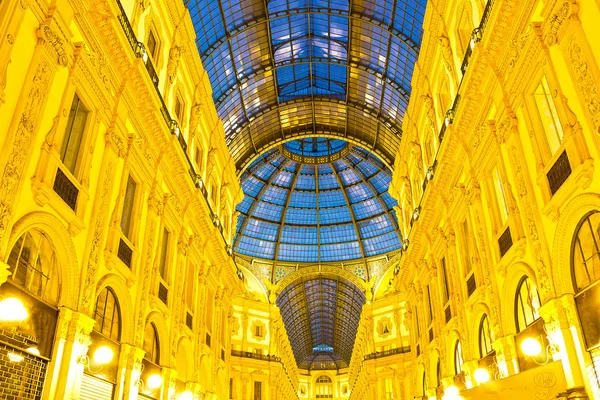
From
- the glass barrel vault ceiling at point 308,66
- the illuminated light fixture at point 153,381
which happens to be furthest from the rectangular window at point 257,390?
the illuminated light fixture at point 153,381

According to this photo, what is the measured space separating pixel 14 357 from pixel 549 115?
14.0 meters

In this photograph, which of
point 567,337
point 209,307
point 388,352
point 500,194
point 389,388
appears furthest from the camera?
point 388,352

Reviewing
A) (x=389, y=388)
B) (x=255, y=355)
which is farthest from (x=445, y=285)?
(x=255, y=355)

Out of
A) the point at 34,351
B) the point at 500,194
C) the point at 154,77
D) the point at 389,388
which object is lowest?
the point at 34,351

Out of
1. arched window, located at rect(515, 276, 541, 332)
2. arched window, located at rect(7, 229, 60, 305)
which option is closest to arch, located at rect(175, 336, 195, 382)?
arched window, located at rect(7, 229, 60, 305)

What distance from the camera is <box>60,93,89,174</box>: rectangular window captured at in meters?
13.7

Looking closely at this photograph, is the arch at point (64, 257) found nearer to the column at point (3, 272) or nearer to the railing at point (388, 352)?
the column at point (3, 272)

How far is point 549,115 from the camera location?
13445 mm

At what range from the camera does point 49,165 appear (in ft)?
38.8

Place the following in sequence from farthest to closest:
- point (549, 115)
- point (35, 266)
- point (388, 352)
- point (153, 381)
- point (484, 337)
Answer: point (388, 352), point (484, 337), point (153, 381), point (549, 115), point (35, 266)

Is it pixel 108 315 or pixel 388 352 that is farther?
pixel 388 352

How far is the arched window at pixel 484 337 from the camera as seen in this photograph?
18038mm

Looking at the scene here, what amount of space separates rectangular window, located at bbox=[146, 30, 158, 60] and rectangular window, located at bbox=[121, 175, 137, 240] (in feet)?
18.0

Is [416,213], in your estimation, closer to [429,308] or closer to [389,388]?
[429,308]
